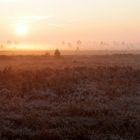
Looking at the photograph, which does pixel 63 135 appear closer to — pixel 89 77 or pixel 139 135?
pixel 139 135

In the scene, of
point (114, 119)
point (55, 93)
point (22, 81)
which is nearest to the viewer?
point (114, 119)

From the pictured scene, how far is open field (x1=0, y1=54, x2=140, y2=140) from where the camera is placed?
541 inches

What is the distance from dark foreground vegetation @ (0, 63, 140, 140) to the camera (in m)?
13.7

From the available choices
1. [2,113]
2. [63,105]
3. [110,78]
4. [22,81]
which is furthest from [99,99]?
[110,78]

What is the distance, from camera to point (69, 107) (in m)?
18.5

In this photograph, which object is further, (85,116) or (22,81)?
(22,81)

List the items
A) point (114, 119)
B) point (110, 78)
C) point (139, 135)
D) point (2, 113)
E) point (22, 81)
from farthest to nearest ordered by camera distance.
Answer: point (110, 78)
point (22, 81)
point (2, 113)
point (114, 119)
point (139, 135)

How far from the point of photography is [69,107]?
18547 millimetres

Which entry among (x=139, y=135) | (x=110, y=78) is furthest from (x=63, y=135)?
(x=110, y=78)

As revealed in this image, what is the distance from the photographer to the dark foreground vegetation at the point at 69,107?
1374cm

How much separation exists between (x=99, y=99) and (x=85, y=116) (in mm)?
4661

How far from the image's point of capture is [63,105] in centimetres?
1961

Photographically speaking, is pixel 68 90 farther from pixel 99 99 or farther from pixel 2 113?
pixel 2 113

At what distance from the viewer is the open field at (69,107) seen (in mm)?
13742
